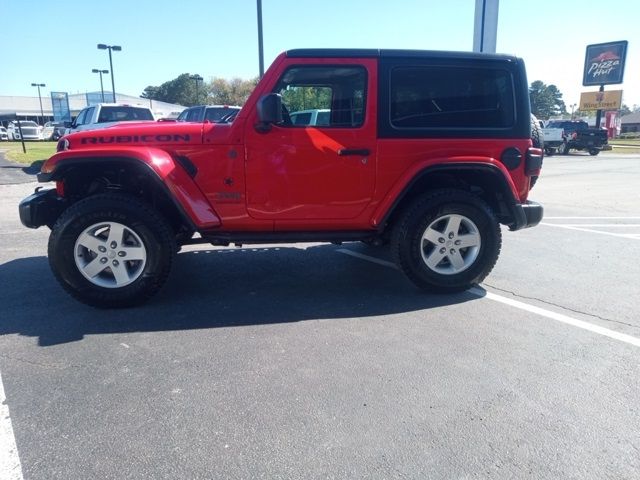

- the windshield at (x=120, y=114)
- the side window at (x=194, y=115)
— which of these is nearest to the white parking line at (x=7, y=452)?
the side window at (x=194, y=115)

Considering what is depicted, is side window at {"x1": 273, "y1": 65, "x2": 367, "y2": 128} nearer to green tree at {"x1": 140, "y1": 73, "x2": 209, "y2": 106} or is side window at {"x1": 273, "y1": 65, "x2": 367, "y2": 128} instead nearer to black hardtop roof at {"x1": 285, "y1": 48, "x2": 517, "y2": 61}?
black hardtop roof at {"x1": 285, "y1": 48, "x2": 517, "y2": 61}

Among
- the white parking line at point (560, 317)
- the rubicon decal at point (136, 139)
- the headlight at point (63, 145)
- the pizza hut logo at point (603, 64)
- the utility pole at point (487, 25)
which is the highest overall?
the pizza hut logo at point (603, 64)

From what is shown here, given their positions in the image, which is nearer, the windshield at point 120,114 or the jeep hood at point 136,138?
the jeep hood at point 136,138

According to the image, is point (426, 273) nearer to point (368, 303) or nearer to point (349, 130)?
point (368, 303)

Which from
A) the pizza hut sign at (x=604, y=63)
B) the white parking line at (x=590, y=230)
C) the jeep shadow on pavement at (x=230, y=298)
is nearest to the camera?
the jeep shadow on pavement at (x=230, y=298)

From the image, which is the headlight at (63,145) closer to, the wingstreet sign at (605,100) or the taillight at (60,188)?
the taillight at (60,188)

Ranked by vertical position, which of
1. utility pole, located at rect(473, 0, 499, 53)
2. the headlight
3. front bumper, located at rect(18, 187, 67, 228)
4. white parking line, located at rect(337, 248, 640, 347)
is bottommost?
white parking line, located at rect(337, 248, 640, 347)

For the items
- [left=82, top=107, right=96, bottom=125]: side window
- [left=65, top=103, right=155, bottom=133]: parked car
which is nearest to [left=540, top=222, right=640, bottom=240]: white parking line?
[left=65, top=103, right=155, bottom=133]: parked car

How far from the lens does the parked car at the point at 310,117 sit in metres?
4.10

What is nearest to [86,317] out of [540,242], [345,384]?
[345,384]

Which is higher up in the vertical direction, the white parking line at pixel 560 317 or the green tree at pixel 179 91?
the green tree at pixel 179 91

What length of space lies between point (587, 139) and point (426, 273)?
86.7 feet

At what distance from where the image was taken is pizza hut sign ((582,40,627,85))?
33344 mm

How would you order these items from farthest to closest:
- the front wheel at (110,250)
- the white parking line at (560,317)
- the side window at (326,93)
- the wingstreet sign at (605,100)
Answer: the wingstreet sign at (605,100) → the side window at (326,93) → the front wheel at (110,250) → the white parking line at (560,317)
